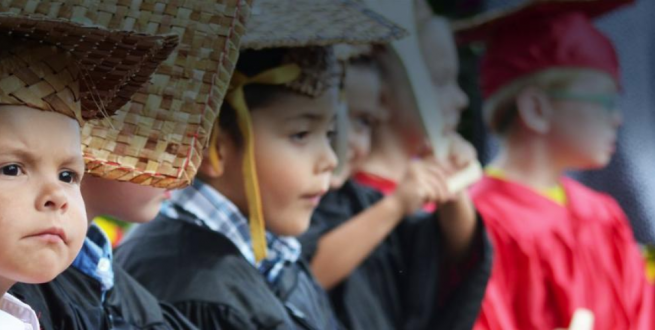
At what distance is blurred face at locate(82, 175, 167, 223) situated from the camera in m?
0.99

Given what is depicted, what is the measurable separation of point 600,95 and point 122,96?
1516 mm

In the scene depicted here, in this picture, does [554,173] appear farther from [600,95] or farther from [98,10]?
[98,10]

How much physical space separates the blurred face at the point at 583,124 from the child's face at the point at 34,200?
1581 millimetres

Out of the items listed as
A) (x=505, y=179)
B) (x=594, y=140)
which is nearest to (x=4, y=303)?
(x=505, y=179)

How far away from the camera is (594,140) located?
2209 mm

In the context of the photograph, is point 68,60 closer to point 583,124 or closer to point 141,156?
point 141,156

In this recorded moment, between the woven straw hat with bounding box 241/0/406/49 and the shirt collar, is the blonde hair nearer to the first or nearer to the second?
the woven straw hat with bounding box 241/0/406/49

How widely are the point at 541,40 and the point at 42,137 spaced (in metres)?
1.59

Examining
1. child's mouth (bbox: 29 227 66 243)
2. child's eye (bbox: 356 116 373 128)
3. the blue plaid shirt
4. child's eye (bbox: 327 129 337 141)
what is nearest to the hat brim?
child's mouth (bbox: 29 227 66 243)

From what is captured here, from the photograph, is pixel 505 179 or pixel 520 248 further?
pixel 505 179

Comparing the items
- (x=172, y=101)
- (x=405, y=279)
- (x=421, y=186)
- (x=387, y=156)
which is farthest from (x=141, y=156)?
(x=387, y=156)

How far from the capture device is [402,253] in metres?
1.81

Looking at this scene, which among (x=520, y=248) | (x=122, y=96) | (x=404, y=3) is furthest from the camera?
(x=520, y=248)

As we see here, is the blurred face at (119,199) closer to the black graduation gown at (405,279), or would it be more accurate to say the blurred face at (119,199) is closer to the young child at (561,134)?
the black graduation gown at (405,279)
